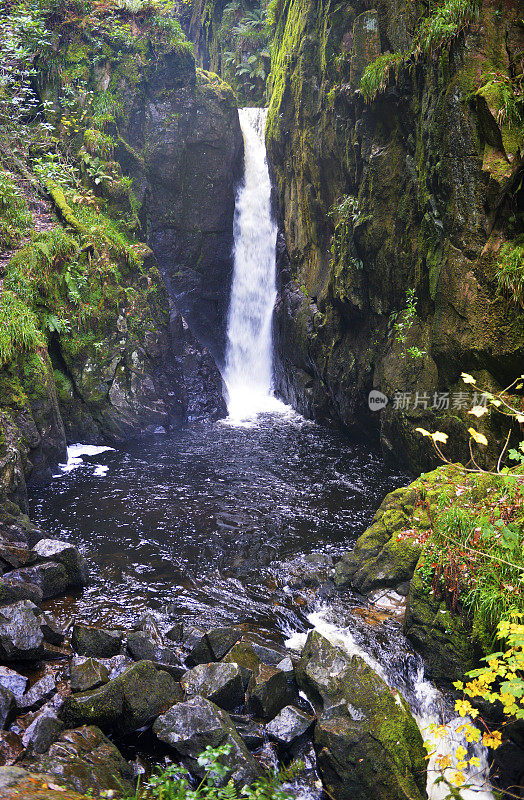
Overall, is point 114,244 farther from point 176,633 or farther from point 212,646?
point 212,646

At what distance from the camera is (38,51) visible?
1385 centimetres

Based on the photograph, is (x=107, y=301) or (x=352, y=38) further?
(x=107, y=301)

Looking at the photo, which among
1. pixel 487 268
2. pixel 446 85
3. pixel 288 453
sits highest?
pixel 446 85

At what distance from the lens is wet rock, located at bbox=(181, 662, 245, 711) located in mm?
4262

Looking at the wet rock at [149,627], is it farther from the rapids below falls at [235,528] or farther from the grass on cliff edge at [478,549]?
the grass on cliff edge at [478,549]

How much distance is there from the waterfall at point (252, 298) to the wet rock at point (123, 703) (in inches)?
490

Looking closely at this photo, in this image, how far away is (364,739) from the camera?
368 centimetres

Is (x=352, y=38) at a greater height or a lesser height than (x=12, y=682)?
A: greater

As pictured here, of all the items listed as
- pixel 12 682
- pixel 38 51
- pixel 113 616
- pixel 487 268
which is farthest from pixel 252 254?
pixel 12 682

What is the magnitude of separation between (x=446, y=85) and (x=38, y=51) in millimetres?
12122

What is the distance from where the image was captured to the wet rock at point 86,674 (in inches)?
162

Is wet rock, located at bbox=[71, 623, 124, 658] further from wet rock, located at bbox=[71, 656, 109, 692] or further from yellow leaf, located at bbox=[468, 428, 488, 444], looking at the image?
yellow leaf, located at bbox=[468, 428, 488, 444]

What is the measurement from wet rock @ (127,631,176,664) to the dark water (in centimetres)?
61

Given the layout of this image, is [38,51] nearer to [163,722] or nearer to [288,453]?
[288,453]
